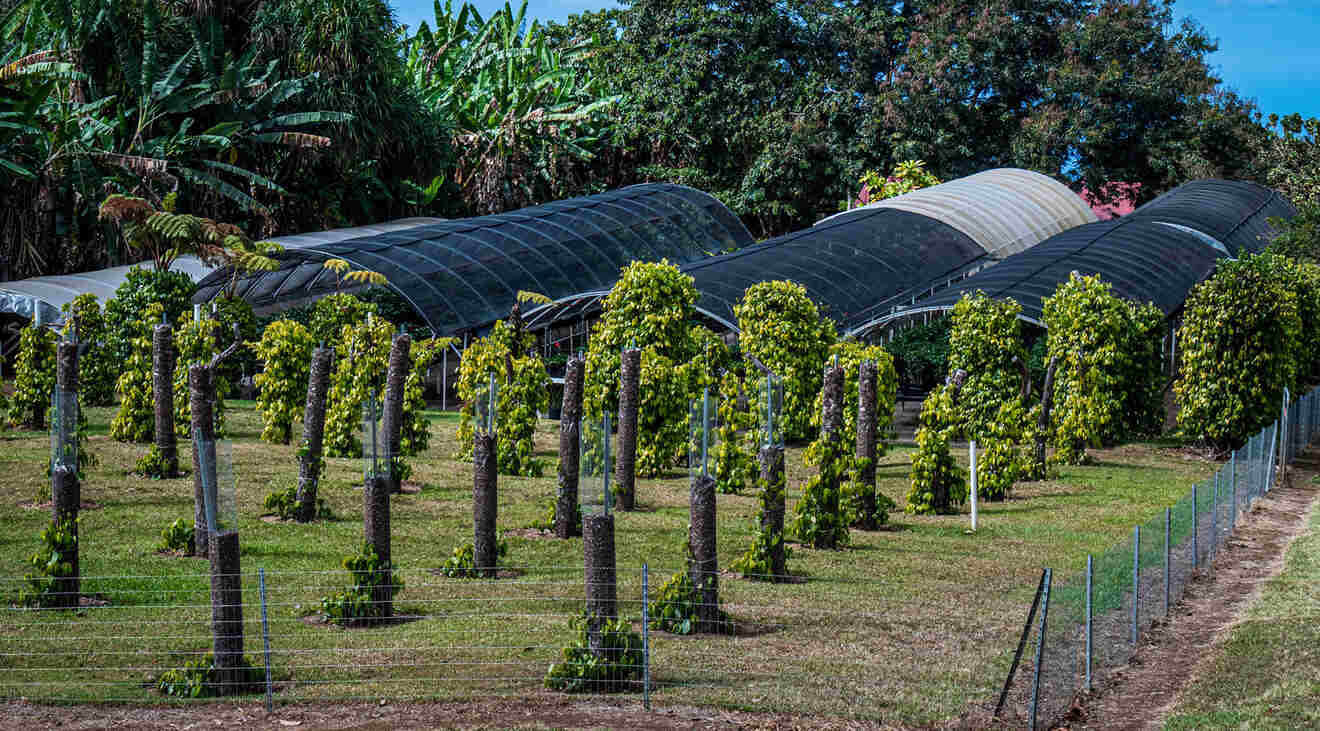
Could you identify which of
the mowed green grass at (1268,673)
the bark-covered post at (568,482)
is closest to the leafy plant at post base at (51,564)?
the bark-covered post at (568,482)

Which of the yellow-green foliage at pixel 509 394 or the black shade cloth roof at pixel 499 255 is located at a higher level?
the black shade cloth roof at pixel 499 255

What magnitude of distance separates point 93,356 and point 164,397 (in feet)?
25.7

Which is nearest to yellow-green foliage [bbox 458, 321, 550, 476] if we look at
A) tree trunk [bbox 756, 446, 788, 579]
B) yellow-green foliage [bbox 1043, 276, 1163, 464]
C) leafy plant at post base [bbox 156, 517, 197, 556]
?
leafy plant at post base [bbox 156, 517, 197, 556]

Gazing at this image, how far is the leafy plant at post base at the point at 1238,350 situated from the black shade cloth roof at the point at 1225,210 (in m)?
15.7

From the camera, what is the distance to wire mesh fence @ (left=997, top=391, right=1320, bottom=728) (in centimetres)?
980

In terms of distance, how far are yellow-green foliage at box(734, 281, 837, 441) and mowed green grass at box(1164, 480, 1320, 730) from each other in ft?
30.1

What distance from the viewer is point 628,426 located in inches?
668

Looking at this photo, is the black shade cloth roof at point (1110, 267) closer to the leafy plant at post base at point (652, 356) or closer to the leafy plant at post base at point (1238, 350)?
the leafy plant at post base at point (1238, 350)

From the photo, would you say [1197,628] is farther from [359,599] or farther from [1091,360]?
[1091,360]

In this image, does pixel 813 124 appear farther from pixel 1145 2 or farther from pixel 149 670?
pixel 149 670

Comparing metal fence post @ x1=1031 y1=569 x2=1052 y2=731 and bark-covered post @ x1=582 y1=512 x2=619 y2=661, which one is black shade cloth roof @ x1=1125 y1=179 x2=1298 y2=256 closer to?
metal fence post @ x1=1031 y1=569 x2=1052 y2=731

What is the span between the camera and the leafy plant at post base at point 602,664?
32.1 ft

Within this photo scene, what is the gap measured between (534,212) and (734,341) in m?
7.82

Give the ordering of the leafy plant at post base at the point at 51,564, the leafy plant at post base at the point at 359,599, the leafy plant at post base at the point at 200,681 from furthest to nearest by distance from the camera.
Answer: the leafy plant at post base at the point at 51,564
the leafy plant at post base at the point at 359,599
the leafy plant at post base at the point at 200,681
